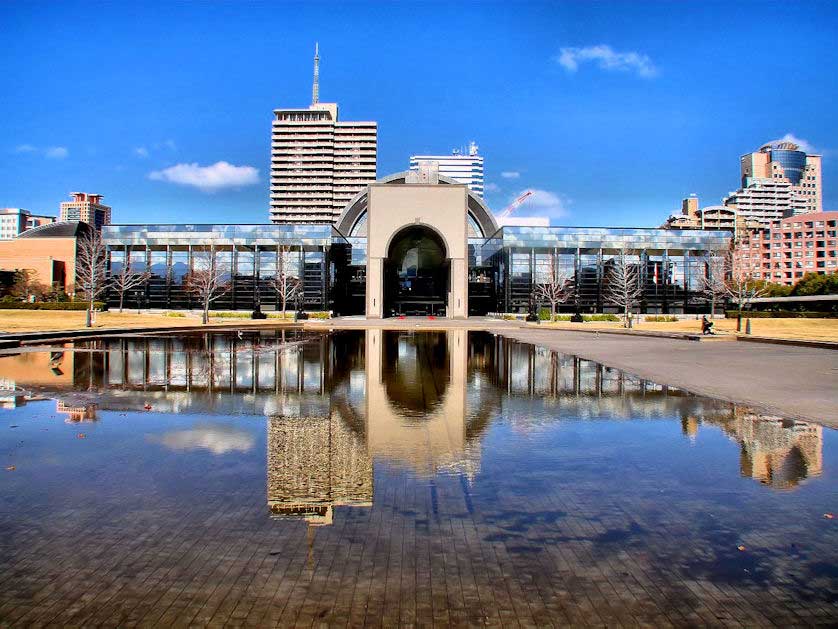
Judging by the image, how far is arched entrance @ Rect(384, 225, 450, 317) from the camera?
79.4 m

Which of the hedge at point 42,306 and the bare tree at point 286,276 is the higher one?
the bare tree at point 286,276

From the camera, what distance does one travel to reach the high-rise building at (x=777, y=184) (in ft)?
528

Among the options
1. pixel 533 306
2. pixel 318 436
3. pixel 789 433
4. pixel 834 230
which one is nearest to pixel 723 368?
pixel 789 433

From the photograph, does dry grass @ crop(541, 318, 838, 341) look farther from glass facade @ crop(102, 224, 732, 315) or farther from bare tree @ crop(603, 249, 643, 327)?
glass facade @ crop(102, 224, 732, 315)

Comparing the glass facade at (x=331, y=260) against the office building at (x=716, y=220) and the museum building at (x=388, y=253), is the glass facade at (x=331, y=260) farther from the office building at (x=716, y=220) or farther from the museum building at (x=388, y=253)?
the office building at (x=716, y=220)

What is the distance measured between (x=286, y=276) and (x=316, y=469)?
56.3 metres

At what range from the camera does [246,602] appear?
355 cm

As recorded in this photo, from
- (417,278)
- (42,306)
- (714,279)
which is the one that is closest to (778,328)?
(714,279)

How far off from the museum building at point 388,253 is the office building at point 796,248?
1853 inches

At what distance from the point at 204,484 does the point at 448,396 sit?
637cm

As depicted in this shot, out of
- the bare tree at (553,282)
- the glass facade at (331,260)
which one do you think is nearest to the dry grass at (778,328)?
the bare tree at (553,282)

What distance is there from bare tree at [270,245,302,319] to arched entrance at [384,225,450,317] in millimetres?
16071

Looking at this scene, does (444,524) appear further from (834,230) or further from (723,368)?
(834,230)

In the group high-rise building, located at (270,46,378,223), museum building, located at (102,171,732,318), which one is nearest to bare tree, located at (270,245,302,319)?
museum building, located at (102,171,732,318)
